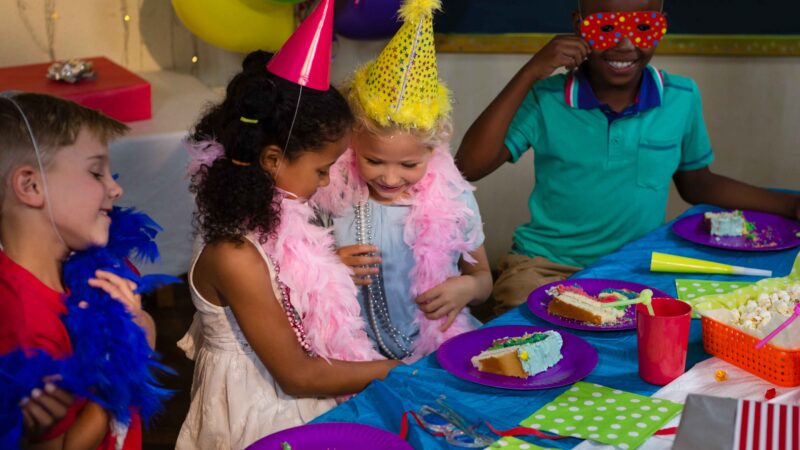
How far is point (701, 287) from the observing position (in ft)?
5.78

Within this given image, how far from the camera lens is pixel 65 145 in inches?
51.9

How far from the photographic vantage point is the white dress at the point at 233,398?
164cm

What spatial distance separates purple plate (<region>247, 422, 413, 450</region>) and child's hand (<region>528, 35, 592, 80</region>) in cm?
119

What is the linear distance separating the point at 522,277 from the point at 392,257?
432 mm

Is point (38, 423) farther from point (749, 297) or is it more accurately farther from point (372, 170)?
point (749, 297)

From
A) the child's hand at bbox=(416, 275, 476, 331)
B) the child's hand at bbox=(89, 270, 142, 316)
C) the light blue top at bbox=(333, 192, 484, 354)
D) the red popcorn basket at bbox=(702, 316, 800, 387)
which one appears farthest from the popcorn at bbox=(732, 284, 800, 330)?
the child's hand at bbox=(89, 270, 142, 316)

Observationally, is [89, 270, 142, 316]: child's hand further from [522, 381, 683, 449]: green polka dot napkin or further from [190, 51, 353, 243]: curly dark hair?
[522, 381, 683, 449]: green polka dot napkin

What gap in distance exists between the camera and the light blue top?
1902mm

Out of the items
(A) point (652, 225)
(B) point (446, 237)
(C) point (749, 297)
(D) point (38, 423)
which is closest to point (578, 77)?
(A) point (652, 225)

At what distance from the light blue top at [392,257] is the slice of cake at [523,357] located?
1.68ft

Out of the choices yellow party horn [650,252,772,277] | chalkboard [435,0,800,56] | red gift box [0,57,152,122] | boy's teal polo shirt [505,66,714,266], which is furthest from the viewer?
chalkboard [435,0,800,56]

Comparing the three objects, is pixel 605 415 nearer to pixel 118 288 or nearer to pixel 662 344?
pixel 662 344

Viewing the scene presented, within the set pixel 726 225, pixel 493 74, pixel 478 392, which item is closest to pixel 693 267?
pixel 726 225

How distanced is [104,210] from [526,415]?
0.69m
